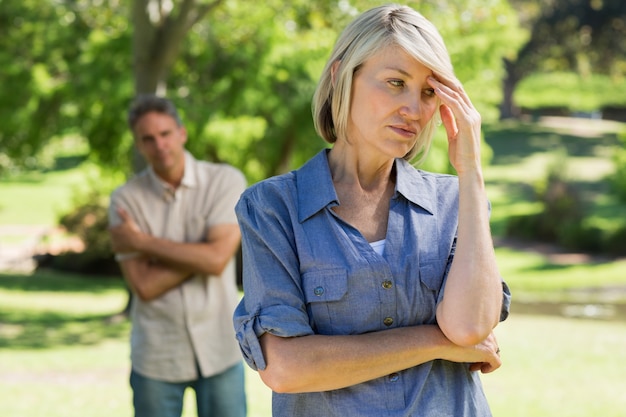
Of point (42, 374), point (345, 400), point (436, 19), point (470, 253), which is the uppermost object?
point (436, 19)

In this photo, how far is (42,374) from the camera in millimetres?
10922

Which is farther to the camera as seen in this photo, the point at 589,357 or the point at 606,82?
the point at 606,82

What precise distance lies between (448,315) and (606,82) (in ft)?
200

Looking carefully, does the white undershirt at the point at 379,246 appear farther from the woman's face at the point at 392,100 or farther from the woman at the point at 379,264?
the woman's face at the point at 392,100

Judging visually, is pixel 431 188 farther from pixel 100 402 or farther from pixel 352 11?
pixel 352 11

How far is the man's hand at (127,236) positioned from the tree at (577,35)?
135 ft


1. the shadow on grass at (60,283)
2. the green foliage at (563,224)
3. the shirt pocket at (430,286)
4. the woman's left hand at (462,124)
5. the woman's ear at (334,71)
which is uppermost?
the woman's ear at (334,71)

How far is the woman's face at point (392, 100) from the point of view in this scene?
2.38 m

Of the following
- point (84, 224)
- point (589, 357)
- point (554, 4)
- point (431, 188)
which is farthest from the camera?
point (554, 4)

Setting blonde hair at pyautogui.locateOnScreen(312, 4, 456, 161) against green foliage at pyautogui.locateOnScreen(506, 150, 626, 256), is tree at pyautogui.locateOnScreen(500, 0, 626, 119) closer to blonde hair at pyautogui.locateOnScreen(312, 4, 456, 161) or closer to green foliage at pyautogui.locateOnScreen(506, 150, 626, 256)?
green foliage at pyautogui.locateOnScreen(506, 150, 626, 256)

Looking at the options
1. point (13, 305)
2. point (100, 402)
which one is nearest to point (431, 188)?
point (100, 402)

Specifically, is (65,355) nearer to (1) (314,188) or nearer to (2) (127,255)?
(2) (127,255)

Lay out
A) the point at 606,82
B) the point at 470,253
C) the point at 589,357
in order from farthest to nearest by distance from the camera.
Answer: the point at 606,82
the point at 589,357
the point at 470,253

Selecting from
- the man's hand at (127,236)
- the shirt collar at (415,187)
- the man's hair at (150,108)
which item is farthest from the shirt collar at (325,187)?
the man's hair at (150,108)
